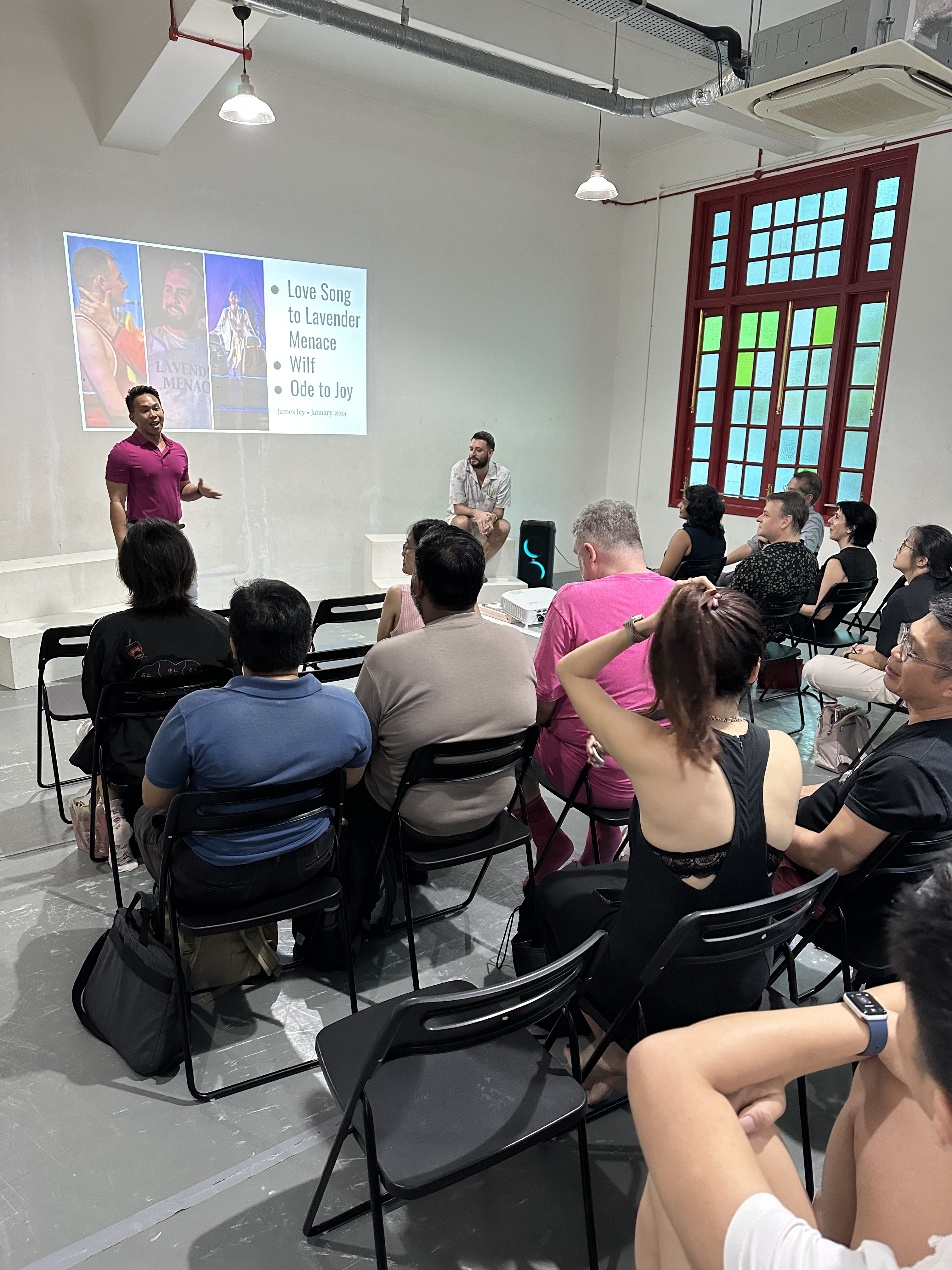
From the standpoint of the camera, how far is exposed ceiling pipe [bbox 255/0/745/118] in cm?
421

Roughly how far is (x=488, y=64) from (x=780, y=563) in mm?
3499

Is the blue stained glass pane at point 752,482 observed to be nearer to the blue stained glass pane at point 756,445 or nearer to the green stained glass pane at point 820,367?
the blue stained glass pane at point 756,445

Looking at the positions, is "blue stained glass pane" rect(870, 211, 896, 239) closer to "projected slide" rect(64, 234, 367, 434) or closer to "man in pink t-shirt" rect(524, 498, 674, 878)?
"projected slide" rect(64, 234, 367, 434)

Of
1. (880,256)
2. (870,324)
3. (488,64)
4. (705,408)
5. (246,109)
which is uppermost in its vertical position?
(488,64)

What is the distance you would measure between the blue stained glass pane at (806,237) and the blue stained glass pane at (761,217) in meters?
0.31

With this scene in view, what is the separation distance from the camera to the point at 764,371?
24.2ft

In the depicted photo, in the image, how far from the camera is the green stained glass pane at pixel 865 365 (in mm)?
6535

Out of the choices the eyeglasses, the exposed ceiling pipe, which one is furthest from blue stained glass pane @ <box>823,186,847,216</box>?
the eyeglasses

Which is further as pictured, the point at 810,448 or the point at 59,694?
the point at 810,448

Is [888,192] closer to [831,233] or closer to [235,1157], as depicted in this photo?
[831,233]

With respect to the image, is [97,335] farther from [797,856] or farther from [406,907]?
[797,856]

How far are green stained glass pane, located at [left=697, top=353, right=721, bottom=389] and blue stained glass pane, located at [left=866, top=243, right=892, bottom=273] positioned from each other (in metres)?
1.51

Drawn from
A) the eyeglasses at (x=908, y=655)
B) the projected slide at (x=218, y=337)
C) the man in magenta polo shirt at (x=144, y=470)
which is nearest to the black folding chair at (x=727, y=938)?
the eyeglasses at (x=908, y=655)

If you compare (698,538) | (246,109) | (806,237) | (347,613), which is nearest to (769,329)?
(806,237)
